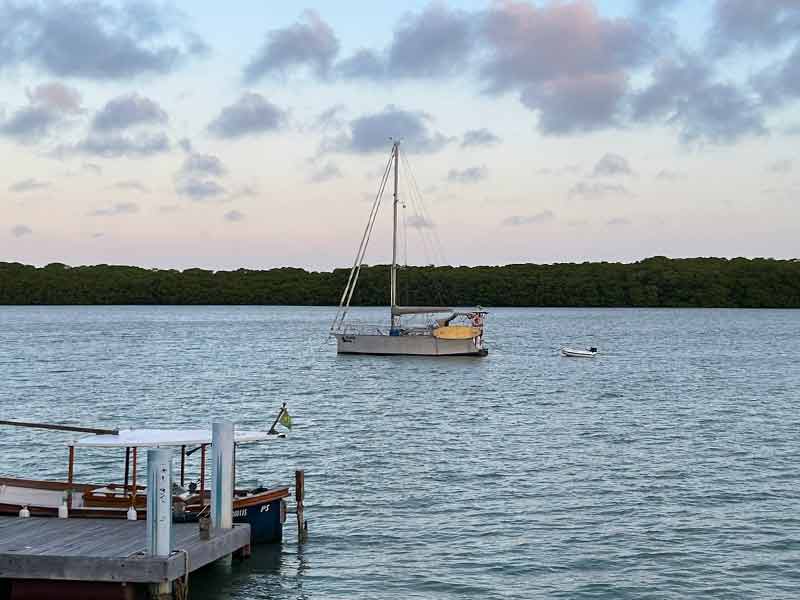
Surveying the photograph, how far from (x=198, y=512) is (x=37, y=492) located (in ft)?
12.8

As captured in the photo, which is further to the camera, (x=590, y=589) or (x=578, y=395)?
(x=578, y=395)

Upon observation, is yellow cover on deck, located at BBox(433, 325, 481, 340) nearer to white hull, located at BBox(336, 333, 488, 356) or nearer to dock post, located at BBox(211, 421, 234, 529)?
white hull, located at BBox(336, 333, 488, 356)

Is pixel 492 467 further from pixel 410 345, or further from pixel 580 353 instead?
pixel 580 353

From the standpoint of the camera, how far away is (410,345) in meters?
87.7

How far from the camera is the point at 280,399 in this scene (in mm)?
58812

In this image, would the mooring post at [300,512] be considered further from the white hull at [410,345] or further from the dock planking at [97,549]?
the white hull at [410,345]

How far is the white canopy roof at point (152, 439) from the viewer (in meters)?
21.0

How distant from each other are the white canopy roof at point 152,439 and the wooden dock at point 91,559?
1.92 meters

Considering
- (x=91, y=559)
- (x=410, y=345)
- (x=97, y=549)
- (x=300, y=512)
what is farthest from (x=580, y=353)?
(x=91, y=559)

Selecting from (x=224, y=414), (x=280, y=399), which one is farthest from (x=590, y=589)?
(x=280, y=399)

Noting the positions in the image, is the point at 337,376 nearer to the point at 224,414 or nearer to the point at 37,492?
the point at 224,414

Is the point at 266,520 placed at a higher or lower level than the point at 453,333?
lower

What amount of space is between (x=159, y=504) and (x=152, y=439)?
4172mm

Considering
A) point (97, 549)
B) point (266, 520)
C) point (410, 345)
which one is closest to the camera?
point (97, 549)
